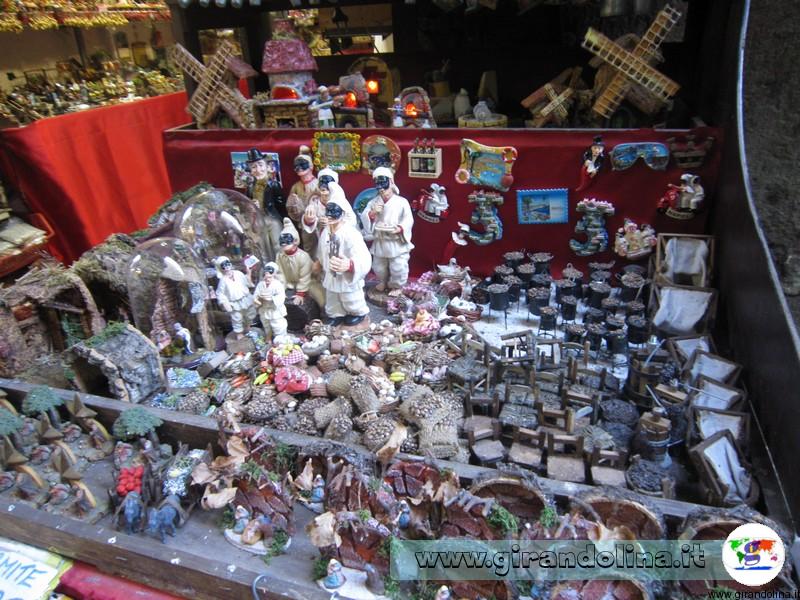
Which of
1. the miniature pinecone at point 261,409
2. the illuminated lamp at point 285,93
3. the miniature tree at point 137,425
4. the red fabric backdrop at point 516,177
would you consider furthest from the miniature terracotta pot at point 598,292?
the illuminated lamp at point 285,93

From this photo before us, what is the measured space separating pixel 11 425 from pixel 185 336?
1.54 metres

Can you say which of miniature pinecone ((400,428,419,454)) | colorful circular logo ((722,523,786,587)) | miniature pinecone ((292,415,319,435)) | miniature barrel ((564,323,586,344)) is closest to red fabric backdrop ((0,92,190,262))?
miniature pinecone ((292,415,319,435))

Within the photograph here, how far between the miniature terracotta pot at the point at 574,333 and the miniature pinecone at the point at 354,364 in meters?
1.85

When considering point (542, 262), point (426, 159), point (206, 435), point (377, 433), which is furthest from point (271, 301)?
point (542, 262)

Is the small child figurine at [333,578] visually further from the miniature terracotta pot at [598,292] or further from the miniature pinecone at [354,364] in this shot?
the miniature terracotta pot at [598,292]

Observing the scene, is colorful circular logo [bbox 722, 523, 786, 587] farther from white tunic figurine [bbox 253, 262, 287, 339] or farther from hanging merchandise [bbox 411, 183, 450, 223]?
hanging merchandise [bbox 411, 183, 450, 223]

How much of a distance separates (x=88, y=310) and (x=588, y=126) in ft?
18.5

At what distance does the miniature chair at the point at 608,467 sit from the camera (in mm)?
3508

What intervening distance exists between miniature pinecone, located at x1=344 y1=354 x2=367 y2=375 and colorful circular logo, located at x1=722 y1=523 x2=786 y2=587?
2.81 m

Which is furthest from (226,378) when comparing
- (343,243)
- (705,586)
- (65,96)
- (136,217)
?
(65,96)

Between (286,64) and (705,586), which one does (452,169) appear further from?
(705,586)

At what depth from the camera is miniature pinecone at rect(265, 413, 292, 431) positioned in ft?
13.5

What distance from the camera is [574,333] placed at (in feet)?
16.6

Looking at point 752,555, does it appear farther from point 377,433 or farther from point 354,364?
point 354,364
